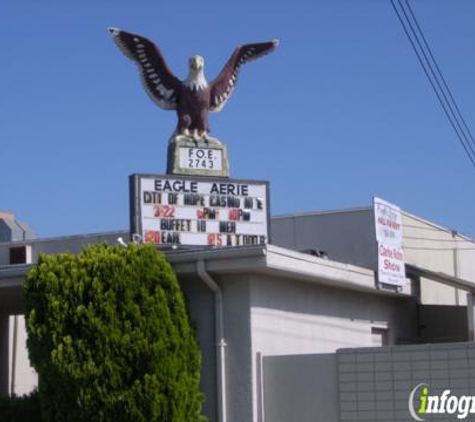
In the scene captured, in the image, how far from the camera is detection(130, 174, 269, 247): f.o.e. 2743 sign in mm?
18406

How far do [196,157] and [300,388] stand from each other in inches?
240

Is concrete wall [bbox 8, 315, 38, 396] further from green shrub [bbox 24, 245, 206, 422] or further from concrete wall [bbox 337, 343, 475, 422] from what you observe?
concrete wall [bbox 337, 343, 475, 422]

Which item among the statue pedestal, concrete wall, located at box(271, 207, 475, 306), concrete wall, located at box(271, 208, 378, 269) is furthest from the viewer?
concrete wall, located at box(271, 207, 475, 306)

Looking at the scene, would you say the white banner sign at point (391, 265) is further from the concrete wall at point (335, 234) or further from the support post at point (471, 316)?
the support post at point (471, 316)

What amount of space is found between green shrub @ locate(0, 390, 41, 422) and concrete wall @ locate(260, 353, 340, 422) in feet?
11.8

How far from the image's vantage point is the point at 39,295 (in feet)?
49.8

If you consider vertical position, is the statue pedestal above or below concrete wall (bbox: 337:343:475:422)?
above


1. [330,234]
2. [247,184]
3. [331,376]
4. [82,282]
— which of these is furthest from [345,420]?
[330,234]

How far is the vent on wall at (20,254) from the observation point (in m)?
28.7

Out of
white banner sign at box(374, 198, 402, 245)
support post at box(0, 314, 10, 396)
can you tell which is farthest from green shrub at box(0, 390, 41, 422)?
white banner sign at box(374, 198, 402, 245)

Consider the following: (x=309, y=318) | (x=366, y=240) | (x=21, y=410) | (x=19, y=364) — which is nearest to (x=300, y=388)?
(x=309, y=318)

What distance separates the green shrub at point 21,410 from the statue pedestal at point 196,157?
5.36 meters

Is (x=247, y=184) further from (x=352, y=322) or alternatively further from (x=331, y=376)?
(x=331, y=376)

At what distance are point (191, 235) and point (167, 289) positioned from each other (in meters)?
3.65
